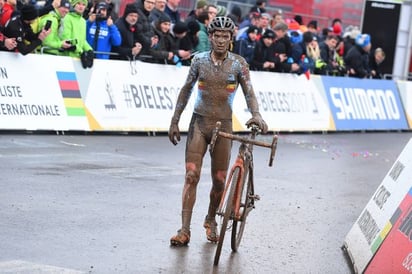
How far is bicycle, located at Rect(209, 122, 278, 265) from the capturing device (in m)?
8.45

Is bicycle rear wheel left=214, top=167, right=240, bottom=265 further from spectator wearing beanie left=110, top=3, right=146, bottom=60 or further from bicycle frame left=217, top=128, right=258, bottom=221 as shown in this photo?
spectator wearing beanie left=110, top=3, right=146, bottom=60

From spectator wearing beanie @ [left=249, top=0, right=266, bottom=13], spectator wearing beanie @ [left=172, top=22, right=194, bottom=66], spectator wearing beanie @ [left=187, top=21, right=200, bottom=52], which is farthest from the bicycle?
spectator wearing beanie @ [left=249, top=0, right=266, bottom=13]

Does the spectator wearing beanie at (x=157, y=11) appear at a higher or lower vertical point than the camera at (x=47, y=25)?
lower

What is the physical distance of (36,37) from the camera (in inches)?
639

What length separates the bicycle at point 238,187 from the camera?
332 inches

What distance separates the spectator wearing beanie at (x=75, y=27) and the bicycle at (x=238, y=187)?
8.37 m

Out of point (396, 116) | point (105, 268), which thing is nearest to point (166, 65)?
point (396, 116)

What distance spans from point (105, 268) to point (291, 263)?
1793 mm

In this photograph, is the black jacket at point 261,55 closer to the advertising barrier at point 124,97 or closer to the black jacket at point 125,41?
the advertising barrier at point 124,97

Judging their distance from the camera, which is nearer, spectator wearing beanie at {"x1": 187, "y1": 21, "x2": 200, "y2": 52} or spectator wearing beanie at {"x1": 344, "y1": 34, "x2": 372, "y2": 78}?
spectator wearing beanie at {"x1": 187, "y1": 21, "x2": 200, "y2": 52}

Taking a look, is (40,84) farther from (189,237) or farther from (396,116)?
(396,116)

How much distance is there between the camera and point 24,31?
52.7ft

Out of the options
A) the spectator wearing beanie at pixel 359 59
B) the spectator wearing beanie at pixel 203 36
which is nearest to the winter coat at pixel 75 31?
the spectator wearing beanie at pixel 203 36

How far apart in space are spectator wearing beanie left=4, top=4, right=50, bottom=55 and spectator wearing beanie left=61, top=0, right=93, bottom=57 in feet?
2.05
